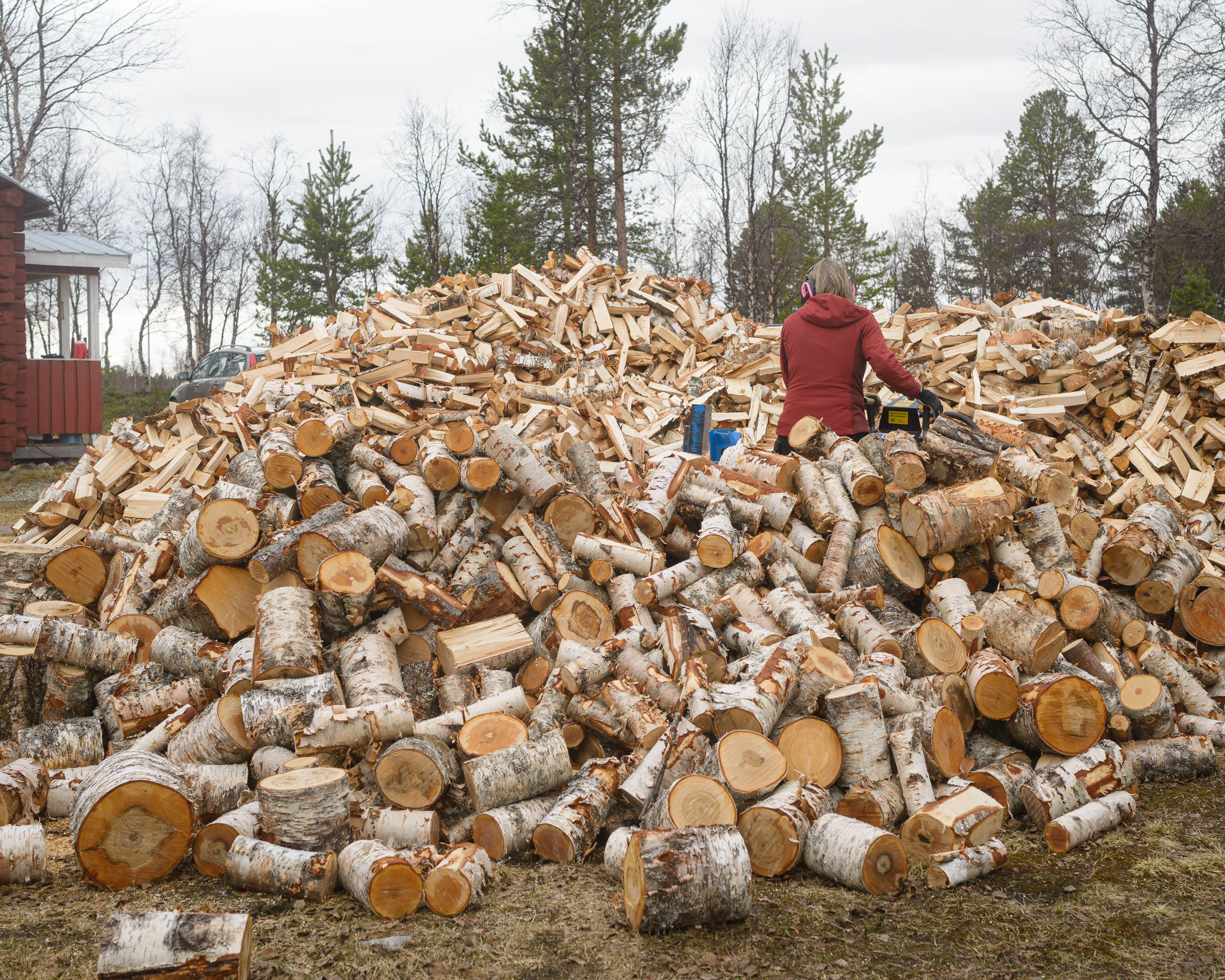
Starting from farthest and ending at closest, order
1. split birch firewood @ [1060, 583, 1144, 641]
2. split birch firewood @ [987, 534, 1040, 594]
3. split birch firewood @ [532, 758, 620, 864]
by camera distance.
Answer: split birch firewood @ [987, 534, 1040, 594], split birch firewood @ [1060, 583, 1144, 641], split birch firewood @ [532, 758, 620, 864]

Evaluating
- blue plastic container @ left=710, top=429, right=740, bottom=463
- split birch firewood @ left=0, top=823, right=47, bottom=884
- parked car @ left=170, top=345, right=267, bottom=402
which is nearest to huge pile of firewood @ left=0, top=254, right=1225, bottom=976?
split birch firewood @ left=0, top=823, right=47, bottom=884

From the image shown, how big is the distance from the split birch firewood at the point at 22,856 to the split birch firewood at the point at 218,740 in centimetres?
65

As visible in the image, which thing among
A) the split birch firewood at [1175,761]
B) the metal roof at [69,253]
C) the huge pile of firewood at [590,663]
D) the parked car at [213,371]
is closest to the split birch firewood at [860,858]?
the huge pile of firewood at [590,663]

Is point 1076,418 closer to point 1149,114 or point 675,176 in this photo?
point 1149,114

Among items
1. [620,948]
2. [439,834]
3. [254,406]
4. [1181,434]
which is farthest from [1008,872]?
[254,406]

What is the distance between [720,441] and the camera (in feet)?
26.0

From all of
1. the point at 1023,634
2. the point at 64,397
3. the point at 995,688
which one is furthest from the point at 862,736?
the point at 64,397

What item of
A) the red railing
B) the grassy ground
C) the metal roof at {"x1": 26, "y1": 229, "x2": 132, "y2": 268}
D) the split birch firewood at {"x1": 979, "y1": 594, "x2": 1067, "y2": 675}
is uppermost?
the metal roof at {"x1": 26, "y1": 229, "x2": 132, "y2": 268}

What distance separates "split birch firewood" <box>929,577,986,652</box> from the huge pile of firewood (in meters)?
0.04

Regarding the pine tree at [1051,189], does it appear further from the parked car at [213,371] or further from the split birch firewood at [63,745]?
the split birch firewood at [63,745]

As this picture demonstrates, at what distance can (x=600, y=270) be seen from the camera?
12.2 meters

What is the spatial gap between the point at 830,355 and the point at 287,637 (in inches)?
166

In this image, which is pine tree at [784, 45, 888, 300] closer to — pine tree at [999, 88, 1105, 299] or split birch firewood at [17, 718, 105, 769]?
pine tree at [999, 88, 1105, 299]

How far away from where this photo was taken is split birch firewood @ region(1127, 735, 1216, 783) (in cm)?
430
